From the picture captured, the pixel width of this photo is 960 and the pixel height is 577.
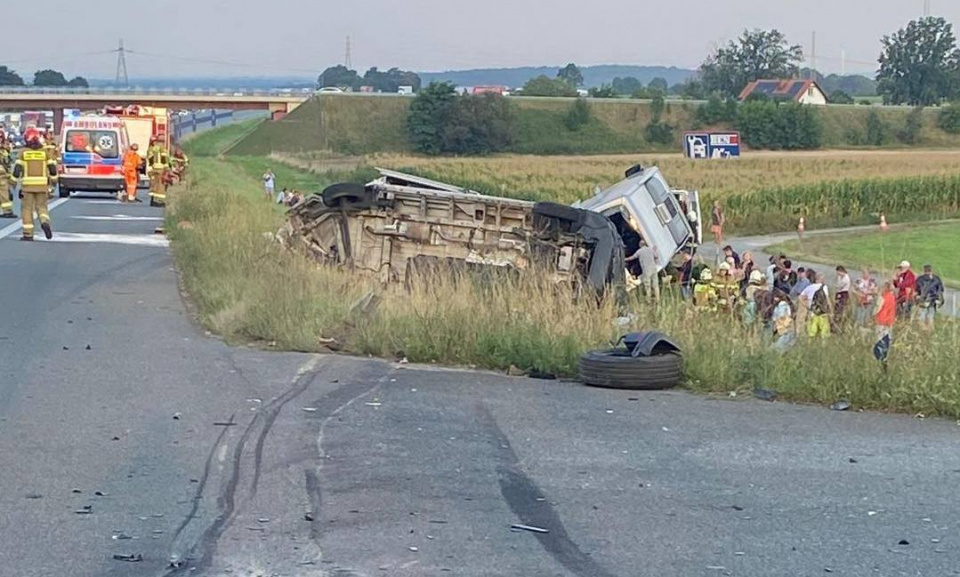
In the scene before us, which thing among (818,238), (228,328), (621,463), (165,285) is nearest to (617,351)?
(621,463)

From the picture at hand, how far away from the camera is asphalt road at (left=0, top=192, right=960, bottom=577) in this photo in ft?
20.2

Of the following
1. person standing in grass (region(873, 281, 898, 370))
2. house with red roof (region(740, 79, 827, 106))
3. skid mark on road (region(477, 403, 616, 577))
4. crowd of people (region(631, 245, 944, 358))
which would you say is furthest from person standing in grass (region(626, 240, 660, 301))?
house with red roof (region(740, 79, 827, 106))

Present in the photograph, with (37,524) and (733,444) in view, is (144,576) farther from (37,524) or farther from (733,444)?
(733,444)

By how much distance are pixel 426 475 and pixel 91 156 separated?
99.2ft

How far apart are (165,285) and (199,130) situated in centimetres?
10675

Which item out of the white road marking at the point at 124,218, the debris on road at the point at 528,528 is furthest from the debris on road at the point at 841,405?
the white road marking at the point at 124,218

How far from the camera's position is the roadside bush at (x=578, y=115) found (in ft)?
388

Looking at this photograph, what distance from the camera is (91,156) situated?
1419 inches

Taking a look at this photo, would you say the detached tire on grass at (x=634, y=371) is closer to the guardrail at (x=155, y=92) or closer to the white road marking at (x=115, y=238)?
the white road marking at (x=115, y=238)

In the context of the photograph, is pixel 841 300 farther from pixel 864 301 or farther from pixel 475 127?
pixel 475 127

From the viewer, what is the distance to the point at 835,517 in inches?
273

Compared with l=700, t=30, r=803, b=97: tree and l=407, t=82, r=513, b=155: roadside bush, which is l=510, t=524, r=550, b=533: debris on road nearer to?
l=407, t=82, r=513, b=155: roadside bush

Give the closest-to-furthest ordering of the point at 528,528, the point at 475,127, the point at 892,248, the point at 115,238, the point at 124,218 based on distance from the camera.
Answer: the point at 528,528
the point at 115,238
the point at 124,218
the point at 892,248
the point at 475,127

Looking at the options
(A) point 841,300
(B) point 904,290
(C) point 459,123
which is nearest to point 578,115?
(C) point 459,123
